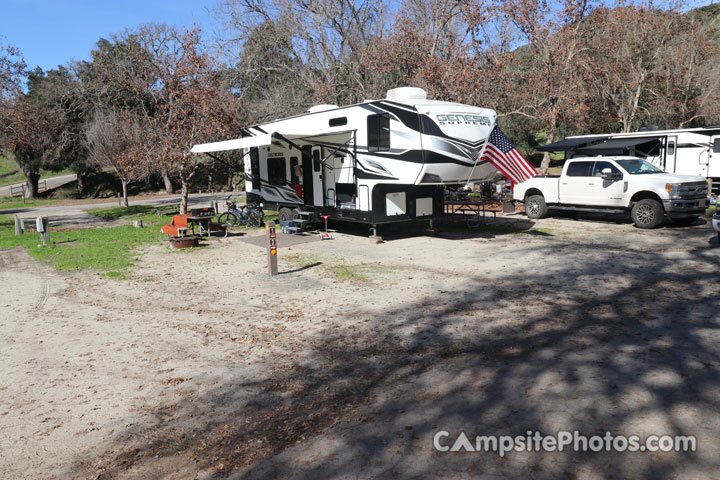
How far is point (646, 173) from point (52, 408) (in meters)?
15.4

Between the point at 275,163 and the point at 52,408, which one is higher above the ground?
the point at 275,163

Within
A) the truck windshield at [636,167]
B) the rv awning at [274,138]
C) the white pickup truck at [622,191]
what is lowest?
the white pickup truck at [622,191]

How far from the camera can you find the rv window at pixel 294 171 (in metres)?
15.7

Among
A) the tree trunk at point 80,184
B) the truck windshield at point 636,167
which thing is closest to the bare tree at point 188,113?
the truck windshield at point 636,167

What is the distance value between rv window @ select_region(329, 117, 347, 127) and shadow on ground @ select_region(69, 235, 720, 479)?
7335 millimetres

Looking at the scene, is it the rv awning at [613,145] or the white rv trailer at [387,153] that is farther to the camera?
the rv awning at [613,145]

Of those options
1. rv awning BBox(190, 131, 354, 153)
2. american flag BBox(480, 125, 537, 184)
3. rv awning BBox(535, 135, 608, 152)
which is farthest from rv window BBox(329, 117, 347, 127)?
rv awning BBox(535, 135, 608, 152)

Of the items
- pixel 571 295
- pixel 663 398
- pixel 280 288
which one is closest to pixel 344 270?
pixel 280 288

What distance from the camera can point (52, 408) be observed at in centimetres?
466

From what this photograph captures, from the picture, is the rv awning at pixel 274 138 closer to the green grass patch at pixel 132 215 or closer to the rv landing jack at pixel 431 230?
the rv landing jack at pixel 431 230

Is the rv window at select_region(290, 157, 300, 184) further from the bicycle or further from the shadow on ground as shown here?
the shadow on ground

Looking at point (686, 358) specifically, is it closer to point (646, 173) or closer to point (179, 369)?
point (179, 369)

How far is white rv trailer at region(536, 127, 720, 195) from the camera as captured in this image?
1844 cm

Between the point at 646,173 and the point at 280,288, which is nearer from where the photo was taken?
the point at 280,288
